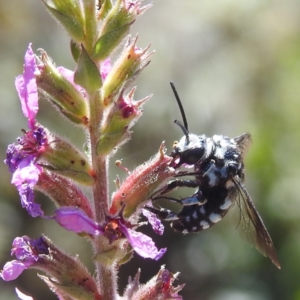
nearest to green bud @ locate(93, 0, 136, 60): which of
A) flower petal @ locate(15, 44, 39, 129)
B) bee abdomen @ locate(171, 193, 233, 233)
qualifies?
flower petal @ locate(15, 44, 39, 129)

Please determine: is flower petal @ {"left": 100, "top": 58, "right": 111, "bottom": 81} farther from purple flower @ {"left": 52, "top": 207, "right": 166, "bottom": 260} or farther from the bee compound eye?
purple flower @ {"left": 52, "top": 207, "right": 166, "bottom": 260}

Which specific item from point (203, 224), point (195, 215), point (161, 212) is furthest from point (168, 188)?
point (203, 224)

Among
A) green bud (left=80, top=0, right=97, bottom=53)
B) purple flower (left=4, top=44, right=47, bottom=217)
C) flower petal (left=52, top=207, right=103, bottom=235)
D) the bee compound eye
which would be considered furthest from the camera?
the bee compound eye

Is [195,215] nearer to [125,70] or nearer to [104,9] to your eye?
[125,70]

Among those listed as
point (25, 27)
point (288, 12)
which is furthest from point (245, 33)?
point (25, 27)

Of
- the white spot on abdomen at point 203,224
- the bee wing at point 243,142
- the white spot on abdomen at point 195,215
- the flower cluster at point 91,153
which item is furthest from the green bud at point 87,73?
the bee wing at point 243,142

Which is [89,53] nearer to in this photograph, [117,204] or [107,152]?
[107,152]
